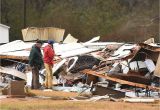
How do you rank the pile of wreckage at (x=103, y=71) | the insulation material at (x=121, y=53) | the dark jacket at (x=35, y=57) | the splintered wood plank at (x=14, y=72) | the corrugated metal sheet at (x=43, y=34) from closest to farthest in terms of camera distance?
the pile of wreckage at (x=103, y=71) < the dark jacket at (x=35, y=57) < the insulation material at (x=121, y=53) < the splintered wood plank at (x=14, y=72) < the corrugated metal sheet at (x=43, y=34)

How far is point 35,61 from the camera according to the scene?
22.5 metres

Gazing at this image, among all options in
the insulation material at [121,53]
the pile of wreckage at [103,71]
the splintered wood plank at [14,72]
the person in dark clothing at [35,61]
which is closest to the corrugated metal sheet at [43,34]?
the pile of wreckage at [103,71]

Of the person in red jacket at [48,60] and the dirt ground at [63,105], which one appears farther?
the person in red jacket at [48,60]

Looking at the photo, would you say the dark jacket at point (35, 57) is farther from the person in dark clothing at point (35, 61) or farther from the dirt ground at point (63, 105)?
the dirt ground at point (63, 105)

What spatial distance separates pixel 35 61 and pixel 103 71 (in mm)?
2920

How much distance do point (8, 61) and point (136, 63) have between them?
8.40 metres

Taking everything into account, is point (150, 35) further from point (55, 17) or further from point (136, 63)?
point (136, 63)

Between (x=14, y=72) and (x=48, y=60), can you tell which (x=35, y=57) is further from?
(x=14, y=72)

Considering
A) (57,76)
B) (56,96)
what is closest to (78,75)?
(57,76)

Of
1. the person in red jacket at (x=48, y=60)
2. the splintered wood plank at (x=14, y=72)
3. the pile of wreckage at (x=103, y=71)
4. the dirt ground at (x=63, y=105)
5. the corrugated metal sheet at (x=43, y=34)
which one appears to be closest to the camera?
the dirt ground at (x=63, y=105)

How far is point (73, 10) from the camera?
85.3m

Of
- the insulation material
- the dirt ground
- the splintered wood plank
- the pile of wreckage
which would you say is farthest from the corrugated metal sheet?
the dirt ground

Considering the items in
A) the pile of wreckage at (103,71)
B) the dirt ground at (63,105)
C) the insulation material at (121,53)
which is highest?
the insulation material at (121,53)

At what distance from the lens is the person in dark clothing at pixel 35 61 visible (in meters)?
22.3
